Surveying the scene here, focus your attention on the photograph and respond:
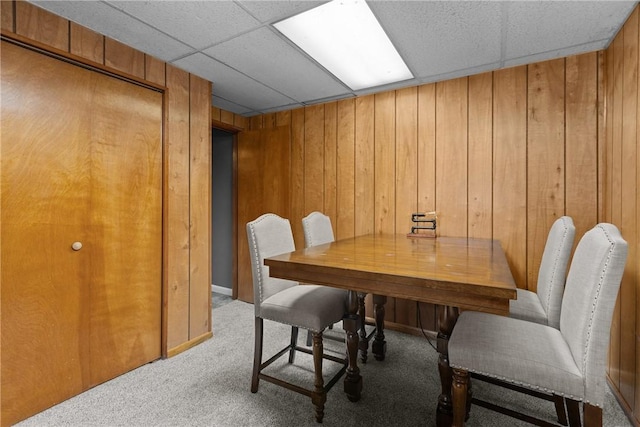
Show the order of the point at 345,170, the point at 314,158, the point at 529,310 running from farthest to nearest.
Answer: the point at 314,158 → the point at 345,170 → the point at 529,310

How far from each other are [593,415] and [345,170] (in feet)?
8.16

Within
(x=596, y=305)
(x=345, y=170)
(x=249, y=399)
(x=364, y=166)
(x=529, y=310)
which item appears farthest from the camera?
(x=345, y=170)

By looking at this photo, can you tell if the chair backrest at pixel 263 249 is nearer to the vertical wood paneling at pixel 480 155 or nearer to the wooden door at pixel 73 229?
the wooden door at pixel 73 229

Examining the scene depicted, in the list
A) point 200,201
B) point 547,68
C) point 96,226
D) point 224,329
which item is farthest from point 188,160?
point 547,68

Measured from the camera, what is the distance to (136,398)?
1868 millimetres

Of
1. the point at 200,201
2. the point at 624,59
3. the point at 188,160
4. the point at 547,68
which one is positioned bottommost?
the point at 200,201

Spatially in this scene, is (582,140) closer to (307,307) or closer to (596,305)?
(596,305)

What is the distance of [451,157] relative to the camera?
265 centimetres

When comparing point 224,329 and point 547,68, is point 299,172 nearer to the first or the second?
point 224,329

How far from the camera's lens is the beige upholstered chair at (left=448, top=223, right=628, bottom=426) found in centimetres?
106

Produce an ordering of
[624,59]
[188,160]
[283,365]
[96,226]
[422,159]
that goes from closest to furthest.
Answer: [624,59], [96,226], [283,365], [188,160], [422,159]

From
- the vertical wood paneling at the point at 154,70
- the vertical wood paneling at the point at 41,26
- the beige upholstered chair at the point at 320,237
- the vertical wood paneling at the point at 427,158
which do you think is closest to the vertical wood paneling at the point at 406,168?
the vertical wood paneling at the point at 427,158

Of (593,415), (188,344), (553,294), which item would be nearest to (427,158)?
(553,294)

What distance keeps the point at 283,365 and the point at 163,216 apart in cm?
146
